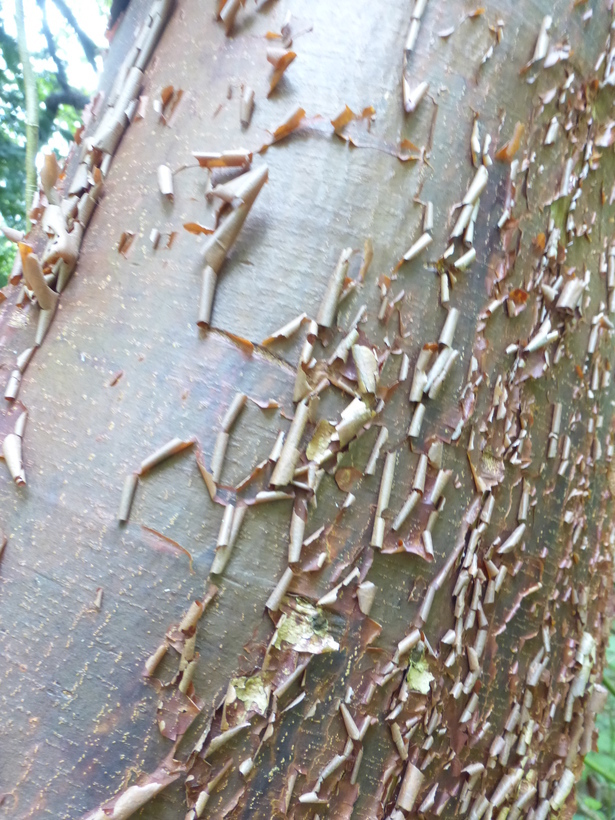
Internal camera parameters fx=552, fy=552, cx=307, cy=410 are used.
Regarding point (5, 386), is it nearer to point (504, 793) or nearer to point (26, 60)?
point (504, 793)

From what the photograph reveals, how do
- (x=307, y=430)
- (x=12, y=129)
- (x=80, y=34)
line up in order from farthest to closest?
(x=12, y=129), (x=80, y=34), (x=307, y=430)

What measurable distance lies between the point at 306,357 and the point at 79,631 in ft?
0.79

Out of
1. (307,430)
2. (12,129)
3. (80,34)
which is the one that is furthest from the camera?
(12,129)

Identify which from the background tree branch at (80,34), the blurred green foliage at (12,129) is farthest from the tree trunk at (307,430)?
the blurred green foliage at (12,129)

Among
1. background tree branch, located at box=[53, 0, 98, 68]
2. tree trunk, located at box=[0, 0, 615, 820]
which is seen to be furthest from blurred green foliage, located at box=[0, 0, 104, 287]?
tree trunk, located at box=[0, 0, 615, 820]

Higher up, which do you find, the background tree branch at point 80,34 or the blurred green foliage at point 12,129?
the background tree branch at point 80,34

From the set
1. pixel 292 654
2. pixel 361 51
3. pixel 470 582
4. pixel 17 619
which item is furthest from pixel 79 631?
pixel 361 51

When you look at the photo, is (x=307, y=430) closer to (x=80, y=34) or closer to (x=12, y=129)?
(x=80, y=34)

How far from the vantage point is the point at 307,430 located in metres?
0.40

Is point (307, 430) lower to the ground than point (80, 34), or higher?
lower

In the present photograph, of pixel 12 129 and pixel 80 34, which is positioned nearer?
pixel 80 34

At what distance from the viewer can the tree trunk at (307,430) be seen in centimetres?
37

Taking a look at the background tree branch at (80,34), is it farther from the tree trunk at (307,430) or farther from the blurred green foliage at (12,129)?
the tree trunk at (307,430)

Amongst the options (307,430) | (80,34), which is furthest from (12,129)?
(307,430)
